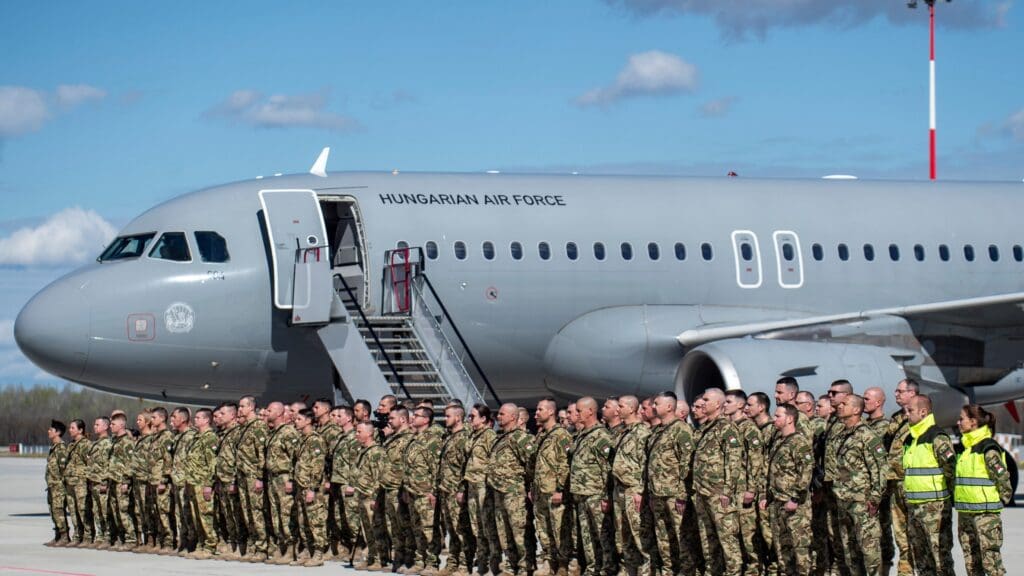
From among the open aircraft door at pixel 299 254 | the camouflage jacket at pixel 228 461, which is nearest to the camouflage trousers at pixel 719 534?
the camouflage jacket at pixel 228 461

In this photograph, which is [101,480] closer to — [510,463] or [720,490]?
[510,463]

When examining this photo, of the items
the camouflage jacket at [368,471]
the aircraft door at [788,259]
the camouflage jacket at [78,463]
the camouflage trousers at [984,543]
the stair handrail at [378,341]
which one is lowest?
the camouflage trousers at [984,543]

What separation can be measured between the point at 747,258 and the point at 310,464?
349 inches

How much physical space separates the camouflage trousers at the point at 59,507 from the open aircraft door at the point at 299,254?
3432 millimetres

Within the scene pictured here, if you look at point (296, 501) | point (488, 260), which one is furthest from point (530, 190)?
point (296, 501)

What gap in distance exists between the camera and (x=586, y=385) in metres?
21.6

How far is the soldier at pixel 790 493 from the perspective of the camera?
1269 centimetres

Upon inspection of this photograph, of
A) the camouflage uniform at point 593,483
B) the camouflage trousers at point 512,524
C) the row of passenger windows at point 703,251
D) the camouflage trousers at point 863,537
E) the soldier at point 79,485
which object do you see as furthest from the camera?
the row of passenger windows at point 703,251

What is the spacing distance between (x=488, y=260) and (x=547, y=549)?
302 inches

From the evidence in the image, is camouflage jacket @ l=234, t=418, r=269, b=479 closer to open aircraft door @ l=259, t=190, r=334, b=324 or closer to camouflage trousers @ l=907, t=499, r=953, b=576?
open aircraft door @ l=259, t=190, r=334, b=324

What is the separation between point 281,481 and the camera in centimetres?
1589

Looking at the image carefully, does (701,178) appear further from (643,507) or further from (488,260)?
(643,507)

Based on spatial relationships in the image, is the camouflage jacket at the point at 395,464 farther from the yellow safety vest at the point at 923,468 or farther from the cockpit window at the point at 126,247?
the cockpit window at the point at 126,247

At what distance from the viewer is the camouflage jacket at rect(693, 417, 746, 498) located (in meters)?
12.9
